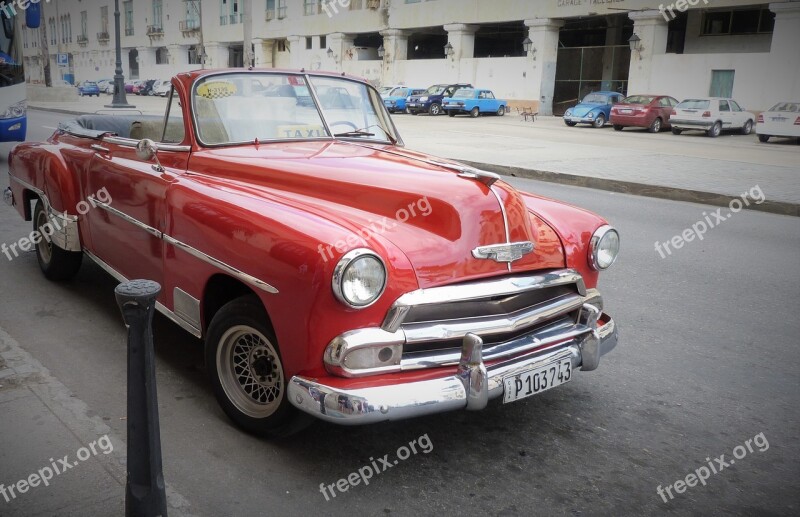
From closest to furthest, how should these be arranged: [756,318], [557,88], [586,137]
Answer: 1. [756,318]
2. [586,137]
3. [557,88]

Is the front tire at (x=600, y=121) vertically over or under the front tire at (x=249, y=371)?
over

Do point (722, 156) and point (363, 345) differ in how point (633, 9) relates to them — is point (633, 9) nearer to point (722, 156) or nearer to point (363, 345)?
point (722, 156)

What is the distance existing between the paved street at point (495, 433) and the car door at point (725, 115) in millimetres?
23366

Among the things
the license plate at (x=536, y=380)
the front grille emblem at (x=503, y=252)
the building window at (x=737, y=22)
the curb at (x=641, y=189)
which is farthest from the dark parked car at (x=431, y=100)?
the license plate at (x=536, y=380)

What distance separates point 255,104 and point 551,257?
205 cm

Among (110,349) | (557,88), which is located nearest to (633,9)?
(557,88)

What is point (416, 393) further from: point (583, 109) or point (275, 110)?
point (583, 109)

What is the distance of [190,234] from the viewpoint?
3.53 m

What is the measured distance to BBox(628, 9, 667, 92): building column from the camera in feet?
108

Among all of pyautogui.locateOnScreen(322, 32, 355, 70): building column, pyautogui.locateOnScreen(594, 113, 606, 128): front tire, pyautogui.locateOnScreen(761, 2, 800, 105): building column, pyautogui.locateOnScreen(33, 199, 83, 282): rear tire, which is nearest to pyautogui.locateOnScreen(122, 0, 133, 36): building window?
pyautogui.locateOnScreen(322, 32, 355, 70): building column

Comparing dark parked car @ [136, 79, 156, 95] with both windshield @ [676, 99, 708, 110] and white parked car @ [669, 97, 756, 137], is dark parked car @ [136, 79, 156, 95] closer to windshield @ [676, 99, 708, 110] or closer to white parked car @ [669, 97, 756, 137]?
white parked car @ [669, 97, 756, 137]

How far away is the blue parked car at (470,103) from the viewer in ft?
114

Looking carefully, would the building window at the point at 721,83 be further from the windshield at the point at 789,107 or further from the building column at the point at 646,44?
the windshield at the point at 789,107

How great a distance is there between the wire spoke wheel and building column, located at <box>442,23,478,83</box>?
40.3 metres
